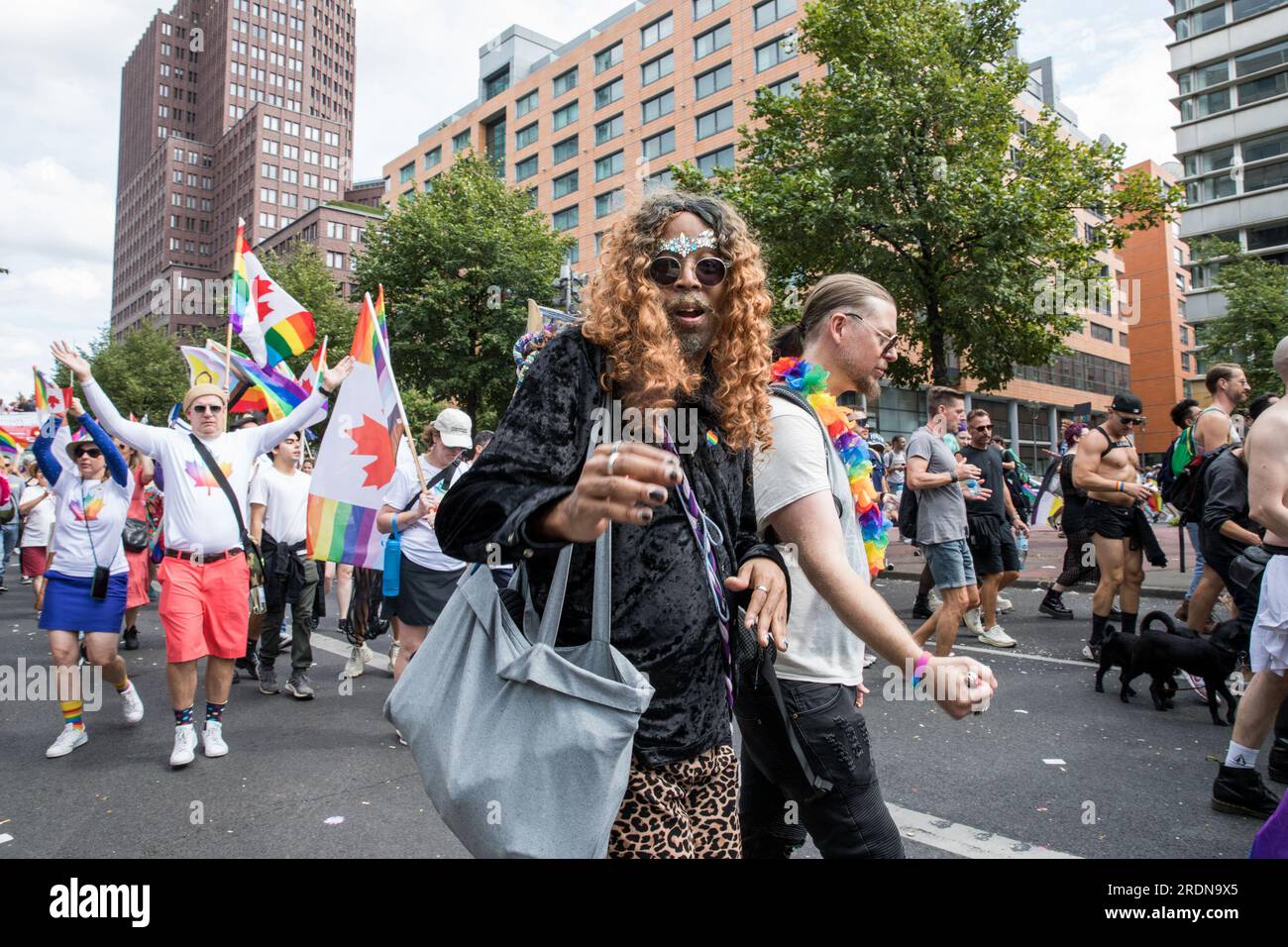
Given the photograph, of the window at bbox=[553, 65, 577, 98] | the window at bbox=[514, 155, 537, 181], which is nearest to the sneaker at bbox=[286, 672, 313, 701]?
the window at bbox=[553, 65, 577, 98]

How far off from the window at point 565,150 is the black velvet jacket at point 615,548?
2142 inches

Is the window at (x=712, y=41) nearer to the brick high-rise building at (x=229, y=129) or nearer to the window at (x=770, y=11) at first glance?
the window at (x=770, y=11)

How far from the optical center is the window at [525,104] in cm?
5538

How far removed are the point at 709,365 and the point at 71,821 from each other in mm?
3944

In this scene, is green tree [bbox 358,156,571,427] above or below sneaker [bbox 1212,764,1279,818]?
above

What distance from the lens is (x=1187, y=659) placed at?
16.2ft

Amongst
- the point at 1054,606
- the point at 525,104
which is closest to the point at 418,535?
the point at 1054,606

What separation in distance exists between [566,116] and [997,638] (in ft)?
172

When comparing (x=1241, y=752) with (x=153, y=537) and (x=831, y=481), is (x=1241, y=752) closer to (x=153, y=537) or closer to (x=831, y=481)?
(x=831, y=481)

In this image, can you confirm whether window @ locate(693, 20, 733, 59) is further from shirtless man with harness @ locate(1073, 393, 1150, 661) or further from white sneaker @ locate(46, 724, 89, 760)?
white sneaker @ locate(46, 724, 89, 760)

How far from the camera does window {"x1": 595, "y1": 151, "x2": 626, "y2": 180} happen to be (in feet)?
160

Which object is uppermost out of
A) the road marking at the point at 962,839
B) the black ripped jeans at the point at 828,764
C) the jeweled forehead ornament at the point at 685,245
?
the jeweled forehead ornament at the point at 685,245

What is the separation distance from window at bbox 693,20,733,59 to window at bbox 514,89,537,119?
14002 mm

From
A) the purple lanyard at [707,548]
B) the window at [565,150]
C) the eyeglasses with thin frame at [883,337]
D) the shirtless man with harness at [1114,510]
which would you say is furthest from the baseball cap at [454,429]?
the window at [565,150]
